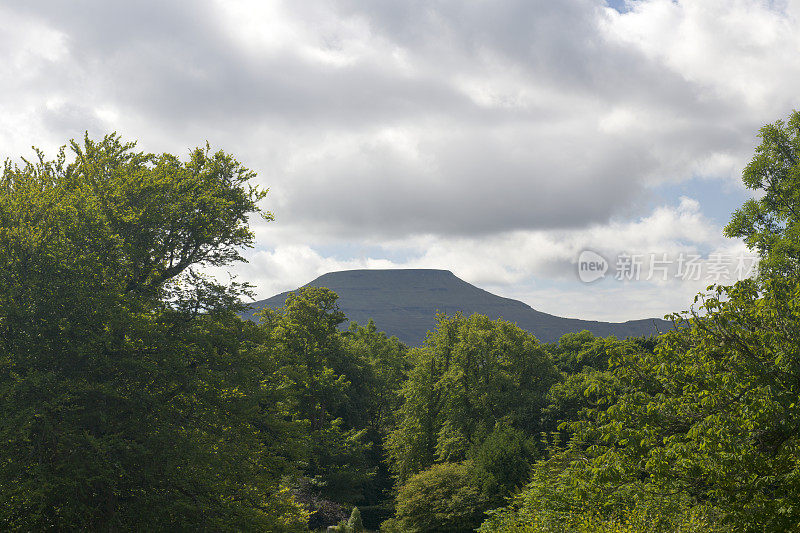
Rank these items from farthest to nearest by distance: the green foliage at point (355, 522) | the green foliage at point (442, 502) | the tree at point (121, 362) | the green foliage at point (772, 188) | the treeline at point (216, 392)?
1. the green foliage at point (355, 522)
2. the green foliage at point (442, 502)
3. the green foliage at point (772, 188)
4. the tree at point (121, 362)
5. the treeline at point (216, 392)

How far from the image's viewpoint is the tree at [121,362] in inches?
673

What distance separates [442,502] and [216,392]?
17262mm

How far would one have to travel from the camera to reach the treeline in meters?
12.4

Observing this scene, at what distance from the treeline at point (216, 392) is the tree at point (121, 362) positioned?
0.08 meters

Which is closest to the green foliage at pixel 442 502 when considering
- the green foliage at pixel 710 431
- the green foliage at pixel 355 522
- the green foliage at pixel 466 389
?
the green foliage at pixel 355 522

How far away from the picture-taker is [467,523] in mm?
32875

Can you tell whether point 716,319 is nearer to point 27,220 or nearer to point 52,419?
point 52,419

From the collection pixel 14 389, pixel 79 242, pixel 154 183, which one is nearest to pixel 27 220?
pixel 79 242

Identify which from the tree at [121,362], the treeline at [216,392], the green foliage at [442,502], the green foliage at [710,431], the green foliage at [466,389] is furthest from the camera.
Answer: the green foliage at [466,389]

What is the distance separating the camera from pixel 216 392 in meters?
22.1

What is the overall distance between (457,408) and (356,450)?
8.26 meters

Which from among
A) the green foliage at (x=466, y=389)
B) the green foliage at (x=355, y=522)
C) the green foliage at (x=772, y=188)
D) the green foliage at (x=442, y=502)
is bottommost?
the green foliage at (x=355, y=522)

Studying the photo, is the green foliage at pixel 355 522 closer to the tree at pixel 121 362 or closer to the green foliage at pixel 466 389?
the green foliage at pixel 466 389

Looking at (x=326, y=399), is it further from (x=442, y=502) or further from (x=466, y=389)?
(x=442, y=502)
